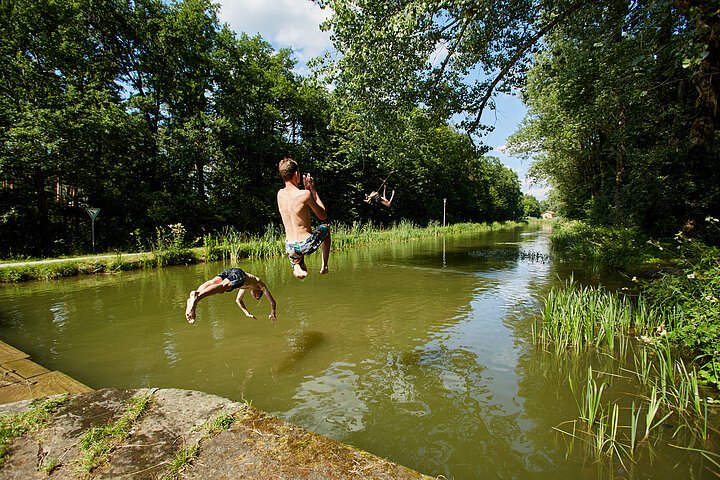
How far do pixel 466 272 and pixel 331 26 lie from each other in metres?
9.26

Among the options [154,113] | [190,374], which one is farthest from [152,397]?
[154,113]

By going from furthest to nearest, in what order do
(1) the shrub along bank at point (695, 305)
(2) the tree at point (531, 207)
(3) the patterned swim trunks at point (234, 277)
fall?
1. (2) the tree at point (531, 207)
2. (3) the patterned swim trunks at point (234, 277)
3. (1) the shrub along bank at point (695, 305)

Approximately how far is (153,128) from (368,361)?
23.9 m

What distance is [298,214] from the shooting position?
4520mm

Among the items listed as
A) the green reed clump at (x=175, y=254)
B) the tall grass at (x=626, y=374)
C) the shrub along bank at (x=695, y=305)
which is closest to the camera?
the tall grass at (x=626, y=374)

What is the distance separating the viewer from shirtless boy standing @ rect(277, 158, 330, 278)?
4391 millimetres

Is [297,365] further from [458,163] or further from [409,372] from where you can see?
[458,163]

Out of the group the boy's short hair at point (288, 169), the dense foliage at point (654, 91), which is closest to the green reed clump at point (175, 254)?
the boy's short hair at point (288, 169)

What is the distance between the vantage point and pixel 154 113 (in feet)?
73.3

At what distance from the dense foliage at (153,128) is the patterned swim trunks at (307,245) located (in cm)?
843

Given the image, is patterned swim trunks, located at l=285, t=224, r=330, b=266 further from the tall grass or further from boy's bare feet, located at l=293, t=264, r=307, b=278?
the tall grass

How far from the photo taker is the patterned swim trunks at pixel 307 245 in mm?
4535

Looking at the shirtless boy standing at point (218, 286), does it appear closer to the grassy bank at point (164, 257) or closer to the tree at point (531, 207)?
the grassy bank at point (164, 257)

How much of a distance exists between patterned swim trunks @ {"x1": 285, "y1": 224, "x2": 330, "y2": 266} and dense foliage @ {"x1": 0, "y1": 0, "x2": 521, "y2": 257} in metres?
8.43
